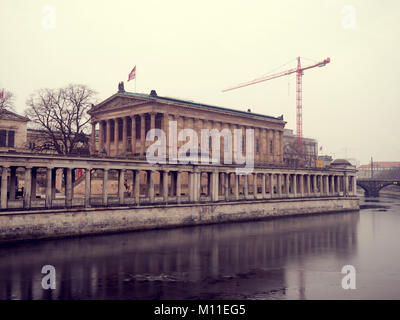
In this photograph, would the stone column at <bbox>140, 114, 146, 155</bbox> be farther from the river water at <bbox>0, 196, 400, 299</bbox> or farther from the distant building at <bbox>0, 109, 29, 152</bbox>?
the river water at <bbox>0, 196, 400, 299</bbox>

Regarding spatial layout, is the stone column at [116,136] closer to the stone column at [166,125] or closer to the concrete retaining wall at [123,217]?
the stone column at [166,125]

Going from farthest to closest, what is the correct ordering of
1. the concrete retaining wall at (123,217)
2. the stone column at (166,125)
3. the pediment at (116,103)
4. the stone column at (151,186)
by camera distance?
the pediment at (116,103), the stone column at (166,125), the stone column at (151,186), the concrete retaining wall at (123,217)

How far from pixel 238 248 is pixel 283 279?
11212mm

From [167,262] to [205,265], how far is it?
298 cm

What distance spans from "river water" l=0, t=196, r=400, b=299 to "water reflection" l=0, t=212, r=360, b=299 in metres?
0.06

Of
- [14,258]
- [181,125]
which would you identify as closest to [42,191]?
[181,125]

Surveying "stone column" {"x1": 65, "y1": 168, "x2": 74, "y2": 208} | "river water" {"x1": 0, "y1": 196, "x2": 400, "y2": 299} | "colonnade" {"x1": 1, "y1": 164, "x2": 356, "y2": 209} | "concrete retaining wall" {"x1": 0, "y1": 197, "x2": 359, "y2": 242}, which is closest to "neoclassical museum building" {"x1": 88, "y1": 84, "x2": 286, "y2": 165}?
"colonnade" {"x1": 1, "y1": 164, "x2": 356, "y2": 209}

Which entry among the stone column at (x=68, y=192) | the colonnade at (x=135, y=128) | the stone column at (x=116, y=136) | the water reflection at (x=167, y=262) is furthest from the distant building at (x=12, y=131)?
the water reflection at (x=167, y=262)

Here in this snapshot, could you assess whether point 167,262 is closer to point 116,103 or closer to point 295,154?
point 116,103

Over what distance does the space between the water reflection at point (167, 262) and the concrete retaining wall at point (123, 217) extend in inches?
65.7

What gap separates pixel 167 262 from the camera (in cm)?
3017

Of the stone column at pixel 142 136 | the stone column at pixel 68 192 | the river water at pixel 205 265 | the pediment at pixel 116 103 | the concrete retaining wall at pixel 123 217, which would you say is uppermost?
the pediment at pixel 116 103

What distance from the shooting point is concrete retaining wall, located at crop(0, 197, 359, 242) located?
36162 mm

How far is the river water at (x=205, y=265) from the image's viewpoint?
22469 millimetres
